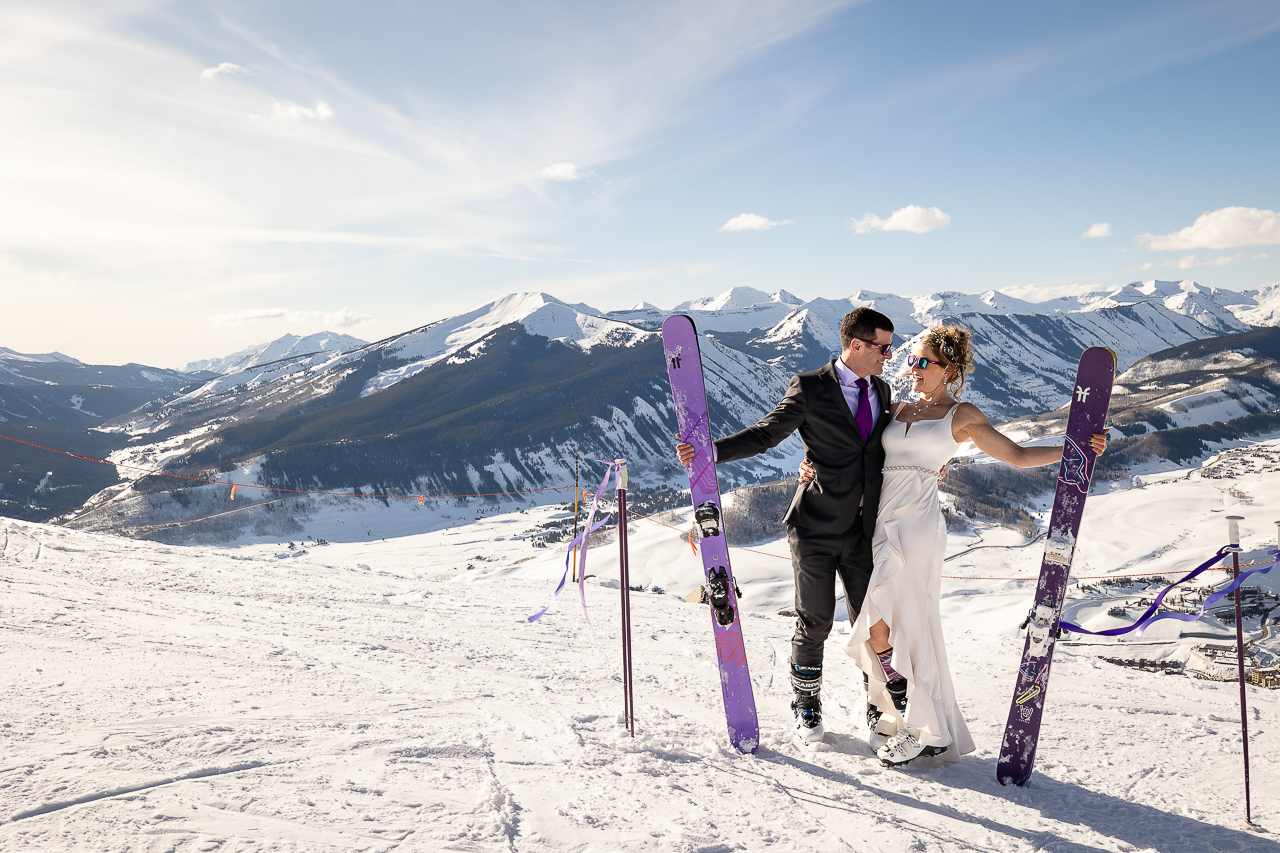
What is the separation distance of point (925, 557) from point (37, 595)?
427 inches

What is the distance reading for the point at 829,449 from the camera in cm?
419

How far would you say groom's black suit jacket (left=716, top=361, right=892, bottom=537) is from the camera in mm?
4152

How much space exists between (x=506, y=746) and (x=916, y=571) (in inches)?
115

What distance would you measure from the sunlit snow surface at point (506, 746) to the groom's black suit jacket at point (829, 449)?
1605 millimetres

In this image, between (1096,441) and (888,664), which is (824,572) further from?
(1096,441)

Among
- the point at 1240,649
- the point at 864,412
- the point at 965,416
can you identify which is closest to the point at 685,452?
the point at 864,412

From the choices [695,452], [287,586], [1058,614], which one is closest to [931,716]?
[1058,614]

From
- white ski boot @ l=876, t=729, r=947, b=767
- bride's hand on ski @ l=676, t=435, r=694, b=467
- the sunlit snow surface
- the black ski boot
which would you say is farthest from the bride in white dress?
bride's hand on ski @ l=676, t=435, r=694, b=467

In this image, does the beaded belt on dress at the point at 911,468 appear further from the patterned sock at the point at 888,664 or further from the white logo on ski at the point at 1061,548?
the patterned sock at the point at 888,664

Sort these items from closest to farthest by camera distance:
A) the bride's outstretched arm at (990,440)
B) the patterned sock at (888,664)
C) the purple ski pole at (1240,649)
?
1. the purple ski pole at (1240,649)
2. the bride's outstretched arm at (990,440)
3. the patterned sock at (888,664)

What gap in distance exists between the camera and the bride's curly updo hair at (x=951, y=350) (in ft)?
13.8

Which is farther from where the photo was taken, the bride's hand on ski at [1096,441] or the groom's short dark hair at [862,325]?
the groom's short dark hair at [862,325]

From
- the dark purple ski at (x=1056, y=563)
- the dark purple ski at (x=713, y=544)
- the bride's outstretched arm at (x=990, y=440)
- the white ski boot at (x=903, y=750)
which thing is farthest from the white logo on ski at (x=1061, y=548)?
the dark purple ski at (x=713, y=544)

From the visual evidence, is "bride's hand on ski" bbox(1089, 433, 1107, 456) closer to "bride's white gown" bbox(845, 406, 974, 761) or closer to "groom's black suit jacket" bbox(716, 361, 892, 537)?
"bride's white gown" bbox(845, 406, 974, 761)
